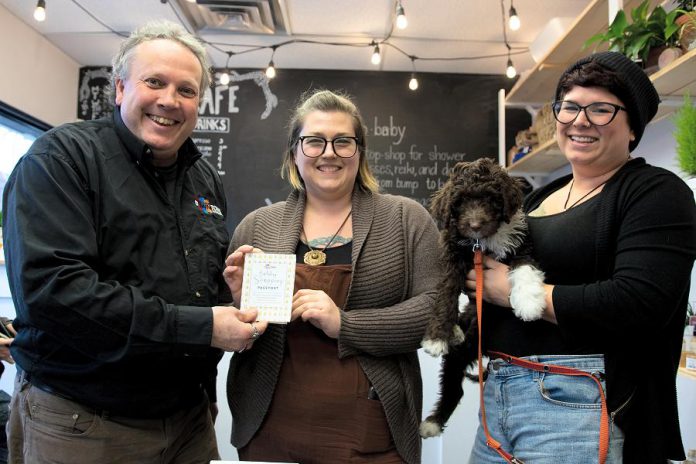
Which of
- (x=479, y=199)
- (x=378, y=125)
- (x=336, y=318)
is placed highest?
(x=378, y=125)

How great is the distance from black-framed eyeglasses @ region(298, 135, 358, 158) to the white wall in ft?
10.6

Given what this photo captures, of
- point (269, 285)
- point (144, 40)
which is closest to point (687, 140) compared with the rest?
point (269, 285)

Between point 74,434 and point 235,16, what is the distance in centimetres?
313

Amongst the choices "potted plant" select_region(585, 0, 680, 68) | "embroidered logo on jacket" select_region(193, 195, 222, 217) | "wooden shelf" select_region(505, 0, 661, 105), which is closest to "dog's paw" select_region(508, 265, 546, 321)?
Answer: "embroidered logo on jacket" select_region(193, 195, 222, 217)

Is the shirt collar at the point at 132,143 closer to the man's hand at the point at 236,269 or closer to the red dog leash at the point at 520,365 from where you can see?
the man's hand at the point at 236,269

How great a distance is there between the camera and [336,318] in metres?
1.47

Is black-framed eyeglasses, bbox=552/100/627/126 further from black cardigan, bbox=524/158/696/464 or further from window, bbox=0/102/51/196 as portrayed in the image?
window, bbox=0/102/51/196

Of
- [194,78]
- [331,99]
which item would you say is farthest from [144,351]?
[331,99]

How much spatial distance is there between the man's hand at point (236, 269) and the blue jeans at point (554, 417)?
2.65 feet

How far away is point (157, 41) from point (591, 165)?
4.24ft

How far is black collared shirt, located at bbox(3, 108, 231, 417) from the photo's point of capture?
1214mm

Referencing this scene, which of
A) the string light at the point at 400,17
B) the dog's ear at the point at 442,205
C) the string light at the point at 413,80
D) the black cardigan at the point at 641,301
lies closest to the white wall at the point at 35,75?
the string light at the point at 400,17

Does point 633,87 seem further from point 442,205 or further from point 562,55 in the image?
point 562,55

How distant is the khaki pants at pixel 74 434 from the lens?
4.28 ft
